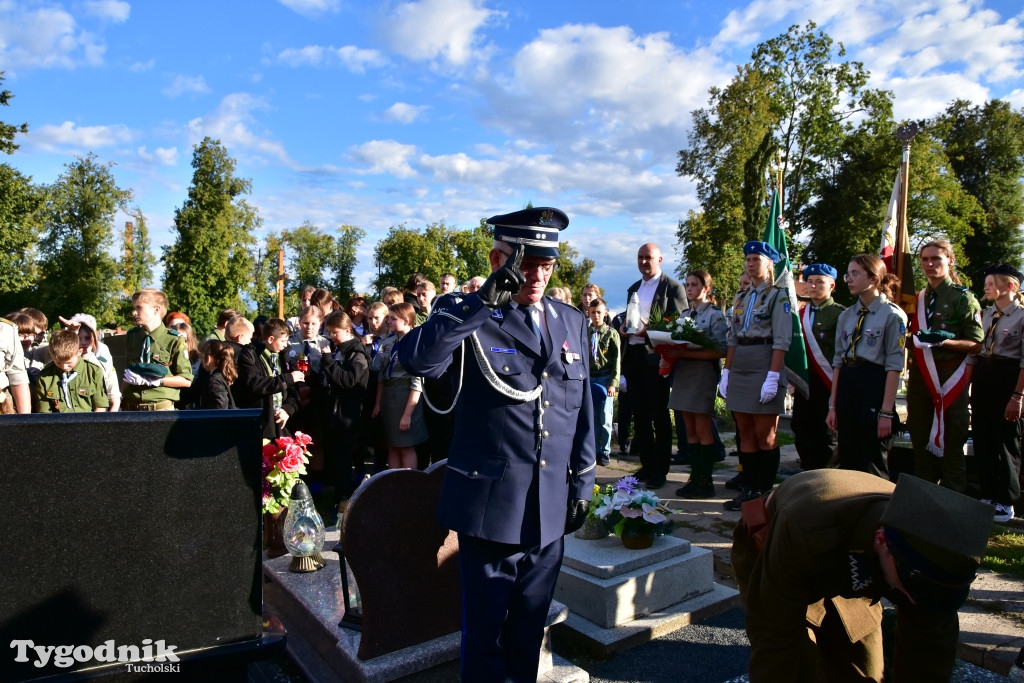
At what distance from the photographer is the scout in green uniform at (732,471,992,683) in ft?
6.75

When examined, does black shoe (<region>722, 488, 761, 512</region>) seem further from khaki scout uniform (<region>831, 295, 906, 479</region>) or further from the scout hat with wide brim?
the scout hat with wide brim

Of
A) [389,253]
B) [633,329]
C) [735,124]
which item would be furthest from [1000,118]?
[633,329]

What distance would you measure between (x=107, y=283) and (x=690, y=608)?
151 ft

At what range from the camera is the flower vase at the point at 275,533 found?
4466mm

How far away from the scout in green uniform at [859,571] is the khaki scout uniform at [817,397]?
12.6 feet

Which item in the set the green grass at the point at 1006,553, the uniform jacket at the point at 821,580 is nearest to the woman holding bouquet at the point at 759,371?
the green grass at the point at 1006,553

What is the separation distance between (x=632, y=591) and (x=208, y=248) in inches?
1398

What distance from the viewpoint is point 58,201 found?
41781 mm

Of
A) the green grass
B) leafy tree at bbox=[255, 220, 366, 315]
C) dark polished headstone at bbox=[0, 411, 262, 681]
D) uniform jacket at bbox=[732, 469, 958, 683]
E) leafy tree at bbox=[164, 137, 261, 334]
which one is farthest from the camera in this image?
leafy tree at bbox=[255, 220, 366, 315]

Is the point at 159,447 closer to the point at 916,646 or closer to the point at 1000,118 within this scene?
the point at 916,646

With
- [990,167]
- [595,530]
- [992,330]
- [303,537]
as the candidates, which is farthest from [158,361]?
[990,167]

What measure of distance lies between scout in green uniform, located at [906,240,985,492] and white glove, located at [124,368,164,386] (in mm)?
6599

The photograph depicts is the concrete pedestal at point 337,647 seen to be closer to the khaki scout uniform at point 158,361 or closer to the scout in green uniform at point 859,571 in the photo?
the scout in green uniform at point 859,571

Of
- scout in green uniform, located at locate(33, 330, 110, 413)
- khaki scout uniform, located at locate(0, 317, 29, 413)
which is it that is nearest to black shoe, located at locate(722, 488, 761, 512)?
scout in green uniform, located at locate(33, 330, 110, 413)
